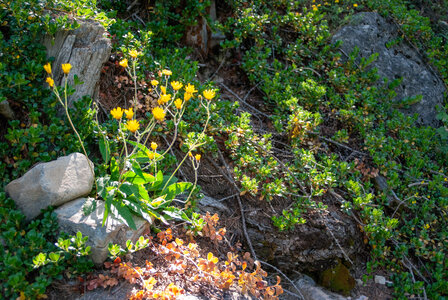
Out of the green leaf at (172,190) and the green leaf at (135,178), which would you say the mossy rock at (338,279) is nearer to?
the green leaf at (172,190)

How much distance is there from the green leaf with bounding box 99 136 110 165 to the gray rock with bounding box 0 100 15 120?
2.47 feet

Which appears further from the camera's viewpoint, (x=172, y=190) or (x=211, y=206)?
(x=211, y=206)

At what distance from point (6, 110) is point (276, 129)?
2.78m

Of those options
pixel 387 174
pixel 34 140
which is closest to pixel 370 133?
pixel 387 174

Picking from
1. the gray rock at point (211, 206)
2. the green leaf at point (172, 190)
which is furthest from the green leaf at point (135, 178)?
the gray rock at point (211, 206)

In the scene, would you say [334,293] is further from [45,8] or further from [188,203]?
[45,8]

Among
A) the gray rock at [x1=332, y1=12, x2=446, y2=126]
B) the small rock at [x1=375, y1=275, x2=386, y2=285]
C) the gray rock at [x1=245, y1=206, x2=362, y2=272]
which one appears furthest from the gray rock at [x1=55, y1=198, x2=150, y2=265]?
the gray rock at [x1=332, y1=12, x2=446, y2=126]

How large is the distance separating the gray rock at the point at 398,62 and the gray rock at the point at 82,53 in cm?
374

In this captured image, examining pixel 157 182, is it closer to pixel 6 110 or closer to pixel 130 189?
pixel 130 189

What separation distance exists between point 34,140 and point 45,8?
1.54 m

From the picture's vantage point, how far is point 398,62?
591 cm

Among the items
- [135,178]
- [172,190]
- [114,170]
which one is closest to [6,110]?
[114,170]

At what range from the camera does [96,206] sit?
8.71 feet

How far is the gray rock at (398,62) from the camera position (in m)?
5.64
